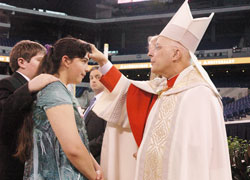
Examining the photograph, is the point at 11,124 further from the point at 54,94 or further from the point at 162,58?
the point at 162,58

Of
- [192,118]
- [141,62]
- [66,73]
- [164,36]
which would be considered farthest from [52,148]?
[141,62]

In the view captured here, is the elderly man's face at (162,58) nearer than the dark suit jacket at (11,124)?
No

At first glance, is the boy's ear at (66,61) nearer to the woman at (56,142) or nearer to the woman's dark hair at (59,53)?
the woman's dark hair at (59,53)

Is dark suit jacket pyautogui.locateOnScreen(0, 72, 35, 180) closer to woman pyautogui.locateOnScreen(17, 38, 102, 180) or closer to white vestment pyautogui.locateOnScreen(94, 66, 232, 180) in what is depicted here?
woman pyautogui.locateOnScreen(17, 38, 102, 180)

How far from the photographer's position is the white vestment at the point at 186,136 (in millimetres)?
1732

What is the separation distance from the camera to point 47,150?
5.04 feet

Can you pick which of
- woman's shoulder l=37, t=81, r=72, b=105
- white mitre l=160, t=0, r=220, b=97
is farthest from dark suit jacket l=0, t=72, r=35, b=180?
white mitre l=160, t=0, r=220, b=97

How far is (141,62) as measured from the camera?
677 inches

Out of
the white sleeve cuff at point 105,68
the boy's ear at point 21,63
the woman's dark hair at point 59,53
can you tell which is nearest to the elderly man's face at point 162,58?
the white sleeve cuff at point 105,68

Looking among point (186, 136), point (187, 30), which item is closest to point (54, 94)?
point (186, 136)

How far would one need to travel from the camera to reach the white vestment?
5.68ft

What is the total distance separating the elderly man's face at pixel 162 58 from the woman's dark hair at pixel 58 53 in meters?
0.58

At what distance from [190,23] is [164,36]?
0.68 ft

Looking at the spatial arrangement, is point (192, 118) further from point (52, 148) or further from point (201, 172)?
point (52, 148)
